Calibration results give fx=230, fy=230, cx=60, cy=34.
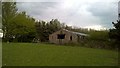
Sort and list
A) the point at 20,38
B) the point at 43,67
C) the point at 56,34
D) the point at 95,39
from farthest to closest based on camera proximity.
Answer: the point at 56,34
the point at 20,38
the point at 95,39
the point at 43,67

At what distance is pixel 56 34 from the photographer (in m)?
62.2

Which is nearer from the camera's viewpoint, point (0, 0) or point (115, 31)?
point (115, 31)

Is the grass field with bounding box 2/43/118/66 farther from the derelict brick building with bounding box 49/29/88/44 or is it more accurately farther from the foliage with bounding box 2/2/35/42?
the derelict brick building with bounding box 49/29/88/44

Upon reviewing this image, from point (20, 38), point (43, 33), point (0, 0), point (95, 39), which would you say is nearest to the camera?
point (0, 0)

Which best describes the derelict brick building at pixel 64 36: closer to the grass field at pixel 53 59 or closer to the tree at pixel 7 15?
the tree at pixel 7 15

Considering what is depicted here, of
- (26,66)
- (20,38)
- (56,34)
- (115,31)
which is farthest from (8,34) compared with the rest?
(26,66)

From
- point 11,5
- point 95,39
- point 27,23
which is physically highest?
point 11,5

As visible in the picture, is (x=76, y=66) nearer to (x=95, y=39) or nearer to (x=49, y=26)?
(x=95, y=39)

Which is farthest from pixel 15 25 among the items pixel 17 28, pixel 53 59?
pixel 53 59

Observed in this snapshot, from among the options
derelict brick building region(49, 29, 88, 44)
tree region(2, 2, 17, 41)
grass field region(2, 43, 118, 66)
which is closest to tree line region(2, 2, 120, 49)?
tree region(2, 2, 17, 41)

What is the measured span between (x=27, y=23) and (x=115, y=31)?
35.7 meters

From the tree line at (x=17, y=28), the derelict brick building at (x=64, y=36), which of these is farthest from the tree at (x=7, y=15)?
the derelict brick building at (x=64, y=36)

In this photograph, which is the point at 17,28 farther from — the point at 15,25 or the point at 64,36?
the point at 64,36

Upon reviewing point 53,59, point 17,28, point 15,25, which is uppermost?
point 15,25
